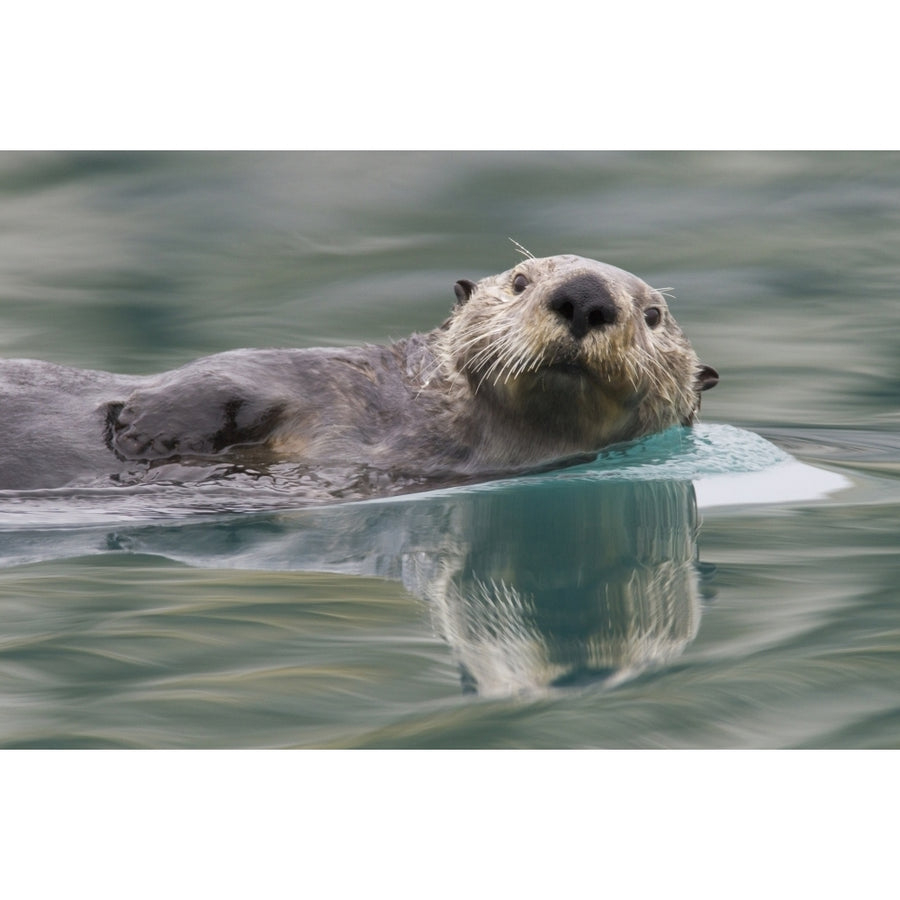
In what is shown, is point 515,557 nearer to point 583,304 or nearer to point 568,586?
point 568,586

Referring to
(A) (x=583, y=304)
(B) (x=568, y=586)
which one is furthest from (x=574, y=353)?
(B) (x=568, y=586)

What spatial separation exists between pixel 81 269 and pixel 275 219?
142cm

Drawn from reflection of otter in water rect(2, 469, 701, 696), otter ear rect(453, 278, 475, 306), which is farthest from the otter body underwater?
reflection of otter in water rect(2, 469, 701, 696)

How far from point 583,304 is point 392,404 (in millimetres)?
1085

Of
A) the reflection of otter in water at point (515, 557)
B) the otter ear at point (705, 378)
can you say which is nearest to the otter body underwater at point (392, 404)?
the otter ear at point (705, 378)

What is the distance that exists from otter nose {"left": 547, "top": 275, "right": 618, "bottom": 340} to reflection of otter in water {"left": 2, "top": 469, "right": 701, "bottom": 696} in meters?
0.76

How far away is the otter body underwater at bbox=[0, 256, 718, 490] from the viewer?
5.10 metres

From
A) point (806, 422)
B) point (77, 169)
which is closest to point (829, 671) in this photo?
point (806, 422)

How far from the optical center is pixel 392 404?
218 inches

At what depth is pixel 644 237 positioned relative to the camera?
9.96 meters

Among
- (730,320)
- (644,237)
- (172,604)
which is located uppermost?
(644,237)

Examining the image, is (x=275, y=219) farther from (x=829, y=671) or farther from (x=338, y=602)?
(x=829, y=671)

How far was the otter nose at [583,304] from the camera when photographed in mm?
4715

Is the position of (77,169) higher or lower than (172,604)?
higher
